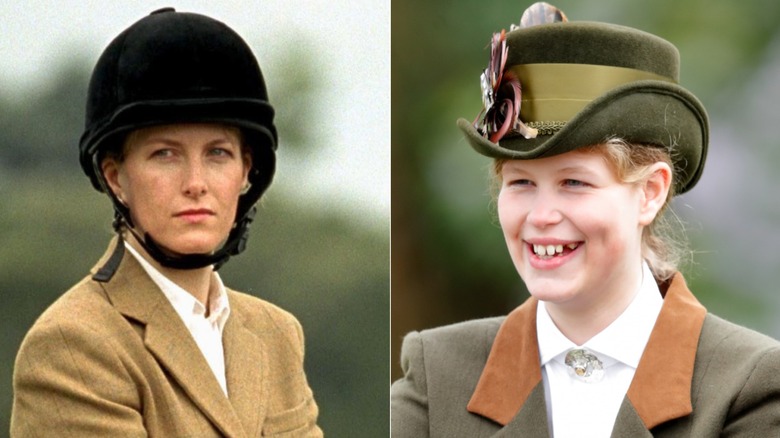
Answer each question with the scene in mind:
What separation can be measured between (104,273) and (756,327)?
168cm

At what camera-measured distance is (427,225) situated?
305cm

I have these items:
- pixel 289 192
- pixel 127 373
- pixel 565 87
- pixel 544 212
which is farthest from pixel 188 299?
pixel 565 87

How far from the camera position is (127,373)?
6.92 ft

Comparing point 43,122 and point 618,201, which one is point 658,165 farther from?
point 43,122

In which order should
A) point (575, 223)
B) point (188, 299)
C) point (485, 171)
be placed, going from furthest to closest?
1. point (485, 171)
2. point (575, 223)
3. point (188, 299)

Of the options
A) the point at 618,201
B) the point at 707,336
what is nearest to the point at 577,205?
the point at 618,201

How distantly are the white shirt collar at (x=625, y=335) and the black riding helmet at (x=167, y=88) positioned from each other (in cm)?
70

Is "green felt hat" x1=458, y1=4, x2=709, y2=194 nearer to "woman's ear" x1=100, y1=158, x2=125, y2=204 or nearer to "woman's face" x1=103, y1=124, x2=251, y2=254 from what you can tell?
"woman's face" x1=103, y1=124, x2=251, y2=254

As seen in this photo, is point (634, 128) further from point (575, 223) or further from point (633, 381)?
point (633, 381)

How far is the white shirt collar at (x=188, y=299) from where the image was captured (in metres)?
2.18

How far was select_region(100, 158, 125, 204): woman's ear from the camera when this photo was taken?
2.18 m

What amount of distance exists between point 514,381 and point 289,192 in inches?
23.7

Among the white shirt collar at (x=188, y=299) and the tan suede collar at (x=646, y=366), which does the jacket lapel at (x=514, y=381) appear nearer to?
the tan suede collar at (x=646, y=366)

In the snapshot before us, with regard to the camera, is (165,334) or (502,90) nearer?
(165,334)
